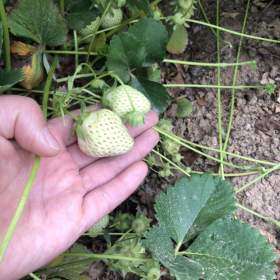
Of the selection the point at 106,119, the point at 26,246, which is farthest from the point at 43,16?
the point at 26,246

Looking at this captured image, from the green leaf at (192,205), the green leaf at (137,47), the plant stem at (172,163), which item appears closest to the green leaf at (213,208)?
the green leaf at (192,205)

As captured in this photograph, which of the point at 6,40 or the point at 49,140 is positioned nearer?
the point at 49,140

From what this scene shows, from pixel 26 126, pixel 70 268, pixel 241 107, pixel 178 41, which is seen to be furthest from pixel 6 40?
pixel 241 107

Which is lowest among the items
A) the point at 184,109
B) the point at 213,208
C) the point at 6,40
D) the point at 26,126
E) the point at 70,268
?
the point at 70,268

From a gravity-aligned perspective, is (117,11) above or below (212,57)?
above

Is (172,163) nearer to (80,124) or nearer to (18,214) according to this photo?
(80,124)

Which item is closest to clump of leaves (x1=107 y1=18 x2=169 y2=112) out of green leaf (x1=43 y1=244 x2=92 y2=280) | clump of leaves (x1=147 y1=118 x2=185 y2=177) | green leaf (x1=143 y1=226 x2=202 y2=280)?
clump of leaves (x1=147 y1=118 x2=185 y2=177)

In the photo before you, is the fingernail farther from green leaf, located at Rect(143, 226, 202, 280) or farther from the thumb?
green leaf, located at Rect(143, 226, 202, 280)

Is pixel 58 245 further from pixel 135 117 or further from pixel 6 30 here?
pixel 6 30
